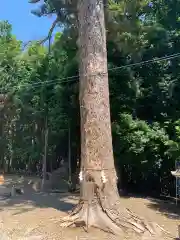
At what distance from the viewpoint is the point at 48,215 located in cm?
922

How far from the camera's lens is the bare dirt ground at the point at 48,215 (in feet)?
24.2

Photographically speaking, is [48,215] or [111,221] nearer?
[111,221]

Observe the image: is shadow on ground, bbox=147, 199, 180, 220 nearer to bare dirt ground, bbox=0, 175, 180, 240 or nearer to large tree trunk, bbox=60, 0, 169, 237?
bare dirt ground, bbox=0, 175, 180, 240

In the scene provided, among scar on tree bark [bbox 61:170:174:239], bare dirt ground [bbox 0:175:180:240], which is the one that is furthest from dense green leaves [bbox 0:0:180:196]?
scar on tree bark [bbox 61:170:174:239]

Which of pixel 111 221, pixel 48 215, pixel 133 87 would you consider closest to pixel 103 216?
pixel 111 221

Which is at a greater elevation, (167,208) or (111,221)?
(111,221)

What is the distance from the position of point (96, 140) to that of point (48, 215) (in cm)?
252

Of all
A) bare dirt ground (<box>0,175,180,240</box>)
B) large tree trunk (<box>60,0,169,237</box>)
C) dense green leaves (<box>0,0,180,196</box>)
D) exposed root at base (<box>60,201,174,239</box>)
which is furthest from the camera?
dense green leaves (<box>0,0,180,196</box>)

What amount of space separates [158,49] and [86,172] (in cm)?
688

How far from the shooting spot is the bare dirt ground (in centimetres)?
738

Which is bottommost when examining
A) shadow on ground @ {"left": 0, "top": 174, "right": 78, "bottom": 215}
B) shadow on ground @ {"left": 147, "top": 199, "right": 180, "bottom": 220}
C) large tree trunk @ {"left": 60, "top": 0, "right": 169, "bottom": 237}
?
shadow on ground @ {"left": 147, "top": 199, "right": 180, "bottom": 220}

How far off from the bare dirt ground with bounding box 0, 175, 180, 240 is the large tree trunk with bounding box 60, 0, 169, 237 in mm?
502

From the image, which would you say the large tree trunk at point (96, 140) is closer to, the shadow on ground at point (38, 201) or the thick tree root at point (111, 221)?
the thick tree root at point (111, 221)

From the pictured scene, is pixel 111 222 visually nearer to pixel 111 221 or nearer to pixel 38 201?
pixel 111 221
